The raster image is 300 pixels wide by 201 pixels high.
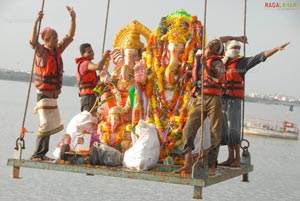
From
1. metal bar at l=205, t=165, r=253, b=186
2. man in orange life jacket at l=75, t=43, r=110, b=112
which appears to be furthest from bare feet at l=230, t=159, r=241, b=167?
man in orange life jacket at l=75, t=43, r=110, b=112

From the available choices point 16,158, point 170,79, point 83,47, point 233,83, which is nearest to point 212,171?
point 170,79

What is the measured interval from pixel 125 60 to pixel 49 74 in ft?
5.62

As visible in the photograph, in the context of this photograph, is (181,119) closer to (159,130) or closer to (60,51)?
(159,130)

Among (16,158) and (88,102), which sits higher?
(88,102)

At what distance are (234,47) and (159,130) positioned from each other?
6.65 feet

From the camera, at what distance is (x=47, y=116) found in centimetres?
961

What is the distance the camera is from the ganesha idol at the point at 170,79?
9750 millimetres

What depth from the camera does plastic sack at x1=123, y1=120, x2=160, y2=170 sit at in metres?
8.92

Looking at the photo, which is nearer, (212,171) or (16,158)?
(212,171)

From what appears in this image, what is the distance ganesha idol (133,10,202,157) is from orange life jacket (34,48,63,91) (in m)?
1.34

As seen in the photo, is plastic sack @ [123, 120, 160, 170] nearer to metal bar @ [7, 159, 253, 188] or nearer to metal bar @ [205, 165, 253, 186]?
metal bar @ [7, 159, 253, 188]

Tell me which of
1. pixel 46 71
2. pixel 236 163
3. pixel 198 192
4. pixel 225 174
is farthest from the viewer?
pixel 236 163

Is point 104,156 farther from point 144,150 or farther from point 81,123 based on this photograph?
point 81,123

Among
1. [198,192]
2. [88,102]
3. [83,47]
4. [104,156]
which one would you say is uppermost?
[83,47]
